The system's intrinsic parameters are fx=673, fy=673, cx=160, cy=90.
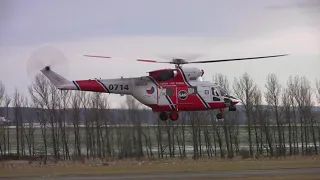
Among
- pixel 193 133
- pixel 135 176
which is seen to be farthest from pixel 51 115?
pixel 135 176

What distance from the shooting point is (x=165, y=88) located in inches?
1831

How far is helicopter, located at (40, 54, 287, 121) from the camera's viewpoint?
46156mm

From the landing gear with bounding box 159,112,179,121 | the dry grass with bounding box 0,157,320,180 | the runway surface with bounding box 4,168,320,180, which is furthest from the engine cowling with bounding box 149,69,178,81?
the dry grass with bounding box 0,157,320,180

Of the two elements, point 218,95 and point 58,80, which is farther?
point 218,95

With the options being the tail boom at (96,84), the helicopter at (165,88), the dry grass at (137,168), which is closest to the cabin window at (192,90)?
the helicopter at (165,88)

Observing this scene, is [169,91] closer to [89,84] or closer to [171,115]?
[171,115]

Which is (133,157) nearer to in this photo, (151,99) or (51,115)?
(151,99)

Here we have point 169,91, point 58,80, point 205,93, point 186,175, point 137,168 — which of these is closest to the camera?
point 169,91

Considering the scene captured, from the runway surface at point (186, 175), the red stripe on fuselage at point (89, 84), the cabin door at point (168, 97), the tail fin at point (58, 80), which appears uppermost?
the tail fin at point (58, 80)

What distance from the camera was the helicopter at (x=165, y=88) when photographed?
1817 inches

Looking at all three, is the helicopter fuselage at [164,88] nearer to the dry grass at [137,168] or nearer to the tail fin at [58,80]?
the tail fin at [58,80]

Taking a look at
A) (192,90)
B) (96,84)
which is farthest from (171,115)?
(96,84)

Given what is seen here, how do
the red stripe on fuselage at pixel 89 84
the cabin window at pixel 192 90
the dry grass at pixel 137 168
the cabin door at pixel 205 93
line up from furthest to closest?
1. the dry grass at pixel 137 168
2. the cabin door at pixel 205 93
3. the cabin window at pixel 192 90
4. the red stripe on fuselage at pixel 89 84

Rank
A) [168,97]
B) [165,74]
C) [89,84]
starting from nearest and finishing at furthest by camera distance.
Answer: [89,84], [168,97], [165,74]
